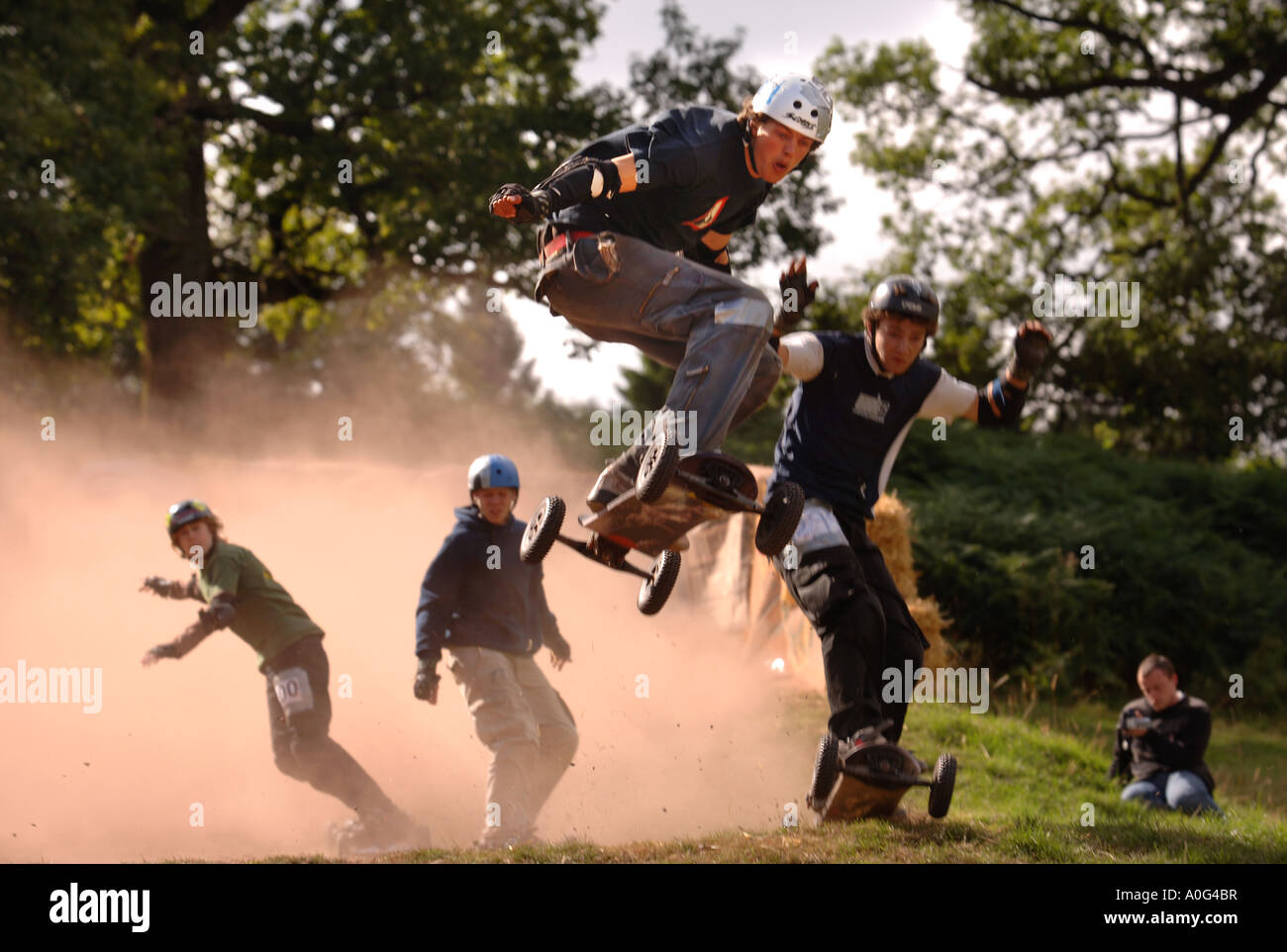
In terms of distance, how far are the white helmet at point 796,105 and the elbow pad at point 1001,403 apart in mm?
1968

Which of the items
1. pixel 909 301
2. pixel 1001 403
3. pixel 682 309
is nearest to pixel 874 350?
pixel 909 301

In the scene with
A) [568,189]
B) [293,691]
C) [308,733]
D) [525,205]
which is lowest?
[308,733]

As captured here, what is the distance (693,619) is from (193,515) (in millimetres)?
6336

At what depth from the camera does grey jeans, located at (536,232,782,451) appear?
19.3ft

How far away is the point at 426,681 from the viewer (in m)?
7.93

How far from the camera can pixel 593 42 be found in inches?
995

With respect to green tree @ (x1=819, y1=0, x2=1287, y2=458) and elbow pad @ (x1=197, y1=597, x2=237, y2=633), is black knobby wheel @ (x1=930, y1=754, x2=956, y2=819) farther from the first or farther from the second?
green tree @ (x1=819, y1=0, x2=1287, y2=458)

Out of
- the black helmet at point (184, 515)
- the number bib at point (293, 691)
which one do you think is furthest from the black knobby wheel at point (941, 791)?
the black helmet at point (184, 515)

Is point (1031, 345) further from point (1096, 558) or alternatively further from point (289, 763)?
point (1096, 558)

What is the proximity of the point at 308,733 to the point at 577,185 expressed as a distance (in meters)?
4.96

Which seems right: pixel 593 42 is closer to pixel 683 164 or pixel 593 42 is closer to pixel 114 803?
pixel 114 803

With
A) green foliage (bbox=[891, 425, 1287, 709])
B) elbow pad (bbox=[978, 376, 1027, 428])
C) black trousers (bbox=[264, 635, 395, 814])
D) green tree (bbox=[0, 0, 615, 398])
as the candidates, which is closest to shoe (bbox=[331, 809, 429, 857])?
black trousers (bbox=[264, 635, 395, 814])

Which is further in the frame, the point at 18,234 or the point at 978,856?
the point at 18,234
